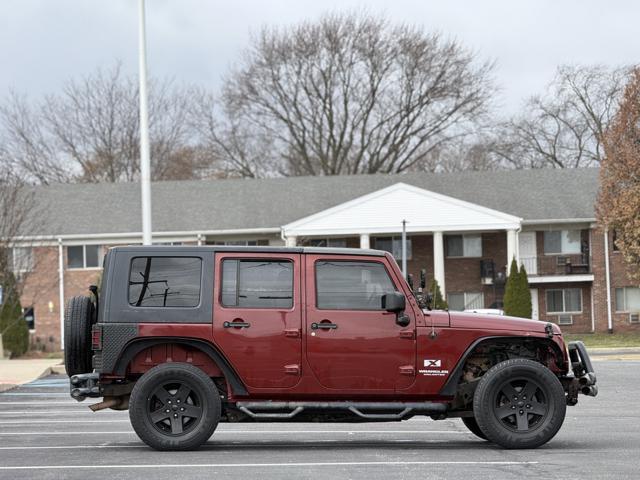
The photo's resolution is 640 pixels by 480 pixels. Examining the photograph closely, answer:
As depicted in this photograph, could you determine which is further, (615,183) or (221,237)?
(221,237)

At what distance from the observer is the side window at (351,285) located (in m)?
11.1

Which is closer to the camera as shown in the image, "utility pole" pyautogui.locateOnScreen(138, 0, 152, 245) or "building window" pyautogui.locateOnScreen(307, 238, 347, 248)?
"utility pole" pyautogui.locateOnScreen(138, 0, 152, 245)

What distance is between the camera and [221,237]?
1898 inches

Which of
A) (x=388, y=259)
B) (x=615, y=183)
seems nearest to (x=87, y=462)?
(x=388, y=259)

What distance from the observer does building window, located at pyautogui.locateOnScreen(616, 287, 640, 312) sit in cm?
4725

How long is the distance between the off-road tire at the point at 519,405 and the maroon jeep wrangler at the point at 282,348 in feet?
0.04

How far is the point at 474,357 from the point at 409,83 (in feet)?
174

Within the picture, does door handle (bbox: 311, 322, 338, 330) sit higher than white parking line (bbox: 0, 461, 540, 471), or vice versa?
door handle (bbox: 311, 322, 338, 330)

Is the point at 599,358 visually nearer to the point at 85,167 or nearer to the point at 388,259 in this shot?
the point at 388,259

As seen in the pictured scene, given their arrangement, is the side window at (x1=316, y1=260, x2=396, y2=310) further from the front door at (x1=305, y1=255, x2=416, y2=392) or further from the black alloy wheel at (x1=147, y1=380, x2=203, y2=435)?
the black alloy wheel at (x1=147, y1=380, x2=203, y2=435)

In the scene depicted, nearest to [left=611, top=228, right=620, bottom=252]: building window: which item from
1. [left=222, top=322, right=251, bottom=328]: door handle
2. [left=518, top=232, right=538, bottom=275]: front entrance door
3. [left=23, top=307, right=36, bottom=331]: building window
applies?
[left=518, top=232, right=538, bottom=275]: front entrance door

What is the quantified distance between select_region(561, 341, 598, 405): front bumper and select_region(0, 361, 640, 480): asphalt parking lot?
0.53m

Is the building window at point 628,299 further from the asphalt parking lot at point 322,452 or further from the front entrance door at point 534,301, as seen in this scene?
the asphalt parking lot at point 322,452

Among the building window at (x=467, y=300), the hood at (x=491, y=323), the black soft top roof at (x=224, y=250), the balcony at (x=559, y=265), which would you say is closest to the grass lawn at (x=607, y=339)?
the balcony at (x=559, y=265)
